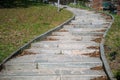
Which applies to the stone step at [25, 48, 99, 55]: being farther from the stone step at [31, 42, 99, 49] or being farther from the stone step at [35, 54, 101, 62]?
the stone step at [31, 42, 99, 49]

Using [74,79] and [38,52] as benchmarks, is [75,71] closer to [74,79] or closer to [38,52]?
[74,79]

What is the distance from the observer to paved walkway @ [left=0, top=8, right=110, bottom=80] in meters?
8.16

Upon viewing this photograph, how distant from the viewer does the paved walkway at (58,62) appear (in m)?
8.16

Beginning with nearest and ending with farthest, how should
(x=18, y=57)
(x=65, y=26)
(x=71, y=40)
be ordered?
(x=18, y=57), (x=71, y=40), (x=65, y=26)

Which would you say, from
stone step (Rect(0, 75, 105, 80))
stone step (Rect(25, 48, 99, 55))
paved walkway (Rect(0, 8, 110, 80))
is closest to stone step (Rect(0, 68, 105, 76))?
paved walkway (Rect(0, 8, 110, 80))

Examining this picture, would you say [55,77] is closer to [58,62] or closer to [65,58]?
[58,62]

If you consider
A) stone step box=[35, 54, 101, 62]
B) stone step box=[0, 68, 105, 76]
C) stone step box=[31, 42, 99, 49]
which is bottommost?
stone step box=[31, 42, 99, 49]

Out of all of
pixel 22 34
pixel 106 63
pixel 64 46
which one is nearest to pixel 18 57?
pixel 64 46

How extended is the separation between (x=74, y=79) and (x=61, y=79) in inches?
13.8

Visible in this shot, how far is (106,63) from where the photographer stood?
8680 mm

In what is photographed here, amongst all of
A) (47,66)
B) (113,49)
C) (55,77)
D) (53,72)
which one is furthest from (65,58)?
(55,77)

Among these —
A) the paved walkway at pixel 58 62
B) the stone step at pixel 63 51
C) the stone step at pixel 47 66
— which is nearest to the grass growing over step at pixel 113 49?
the paved walkway at pixel 58 62

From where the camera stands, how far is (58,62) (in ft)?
31.2

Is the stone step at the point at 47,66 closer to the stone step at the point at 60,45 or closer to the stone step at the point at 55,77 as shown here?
the stone step at the point at 55,77
